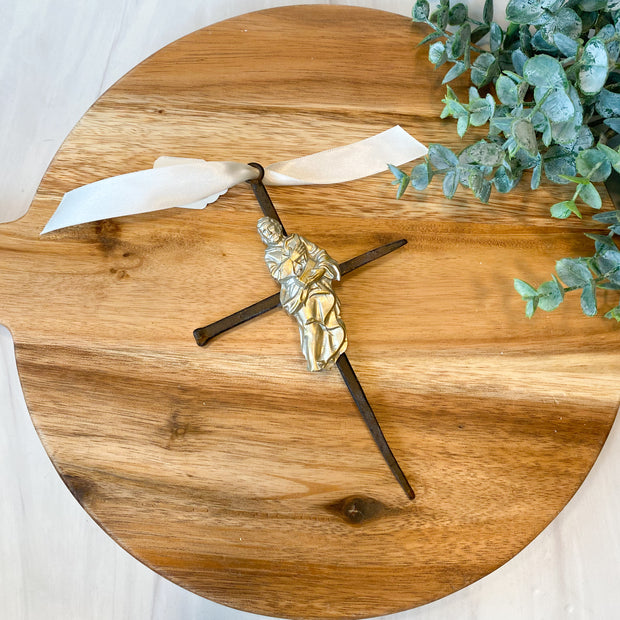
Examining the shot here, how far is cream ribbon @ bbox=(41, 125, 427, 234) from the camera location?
933 mm

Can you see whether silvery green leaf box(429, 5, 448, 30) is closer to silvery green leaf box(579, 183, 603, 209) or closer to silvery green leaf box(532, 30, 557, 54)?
silvery green leaf box(532, 30, 557, 54)

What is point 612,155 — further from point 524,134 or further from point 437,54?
point 437,54

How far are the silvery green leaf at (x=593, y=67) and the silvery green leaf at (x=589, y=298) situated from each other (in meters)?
0.25

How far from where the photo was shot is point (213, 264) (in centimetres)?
95

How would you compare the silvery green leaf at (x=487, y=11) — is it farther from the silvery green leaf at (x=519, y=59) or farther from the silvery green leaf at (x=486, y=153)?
the silvery green leaf at (x=486, y=153)

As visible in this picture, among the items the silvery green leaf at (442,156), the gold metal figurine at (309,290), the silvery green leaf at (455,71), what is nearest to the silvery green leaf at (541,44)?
the silvery green leaf at (455,71)

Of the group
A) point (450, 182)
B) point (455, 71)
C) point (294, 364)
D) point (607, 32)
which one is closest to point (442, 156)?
point (450, 182)

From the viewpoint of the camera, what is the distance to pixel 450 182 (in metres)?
0.94

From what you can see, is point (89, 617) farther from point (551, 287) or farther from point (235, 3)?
point (235, 3)

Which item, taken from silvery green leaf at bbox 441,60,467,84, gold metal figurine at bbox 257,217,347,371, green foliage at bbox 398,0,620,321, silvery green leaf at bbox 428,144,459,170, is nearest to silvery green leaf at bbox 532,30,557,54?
green foliage at bbox 398,0,620,321

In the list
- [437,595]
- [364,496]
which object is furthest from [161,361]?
[437,595]

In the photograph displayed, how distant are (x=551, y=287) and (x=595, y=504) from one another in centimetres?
45

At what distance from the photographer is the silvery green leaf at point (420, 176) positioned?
0.94 m

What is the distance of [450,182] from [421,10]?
12.3 inches
